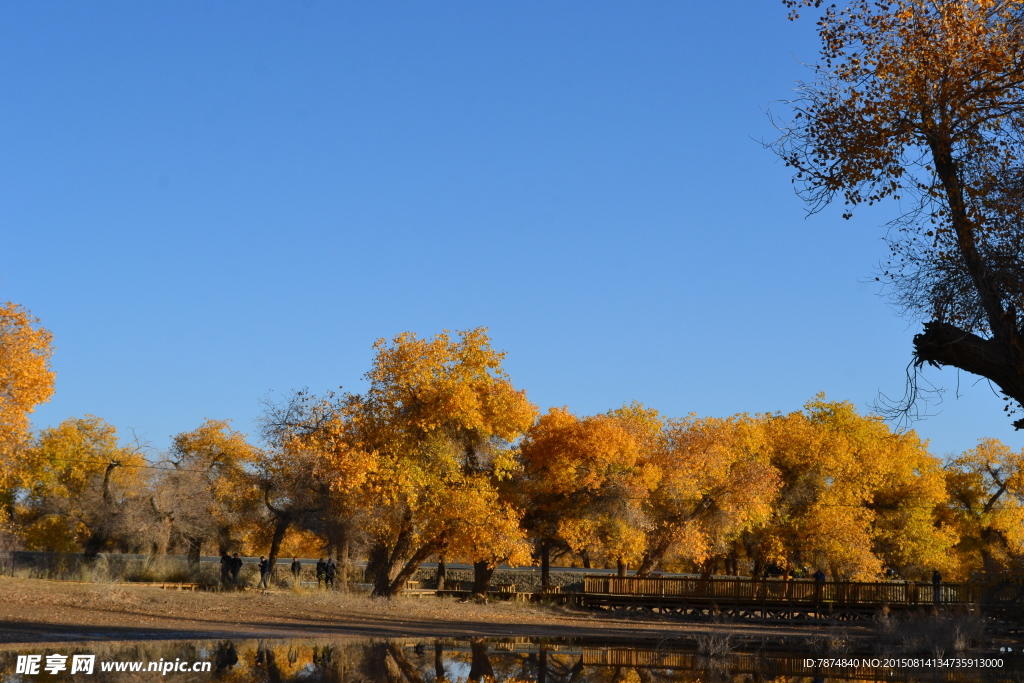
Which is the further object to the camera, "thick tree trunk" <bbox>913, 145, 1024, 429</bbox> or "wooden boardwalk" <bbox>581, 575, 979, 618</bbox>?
"wooden boardwalk" <bbox>581, 575, 979, 618</bbox>

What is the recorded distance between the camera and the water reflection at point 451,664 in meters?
13.4

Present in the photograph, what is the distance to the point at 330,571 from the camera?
37.2 metres

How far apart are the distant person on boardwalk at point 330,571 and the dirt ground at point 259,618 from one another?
12.0ft

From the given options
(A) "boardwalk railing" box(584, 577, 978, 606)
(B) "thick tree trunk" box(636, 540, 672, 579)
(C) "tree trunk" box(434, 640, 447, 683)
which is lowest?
(C) "tree trunk" box(434, 640, 447, 683)

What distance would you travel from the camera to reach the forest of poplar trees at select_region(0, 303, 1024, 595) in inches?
1232

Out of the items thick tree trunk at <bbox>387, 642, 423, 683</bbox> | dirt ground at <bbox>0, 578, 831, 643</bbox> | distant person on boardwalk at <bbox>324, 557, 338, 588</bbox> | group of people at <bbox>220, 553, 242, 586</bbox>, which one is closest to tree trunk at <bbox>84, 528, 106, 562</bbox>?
group of people at <bbox>220, 553, 242, 586</bbox>

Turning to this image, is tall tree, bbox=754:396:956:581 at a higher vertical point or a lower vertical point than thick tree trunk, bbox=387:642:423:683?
higher

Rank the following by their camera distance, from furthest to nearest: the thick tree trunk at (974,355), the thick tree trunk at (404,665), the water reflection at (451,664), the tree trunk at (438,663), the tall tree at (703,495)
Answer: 1. the tall tree at (703,495)
2. the tree trunk at (438,663)
3. the thick tree trunk at (404,665)
4. the water reflection at (451,664)
5. the thick tree trunk at (974,355)

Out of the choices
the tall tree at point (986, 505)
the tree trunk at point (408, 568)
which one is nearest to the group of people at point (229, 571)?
the tree trunk at point (408, 568)

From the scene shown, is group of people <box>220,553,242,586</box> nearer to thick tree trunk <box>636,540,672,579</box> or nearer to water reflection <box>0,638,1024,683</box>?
water reflection <box>0,638,1024,683</box>

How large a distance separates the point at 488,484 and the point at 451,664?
16.0 metres

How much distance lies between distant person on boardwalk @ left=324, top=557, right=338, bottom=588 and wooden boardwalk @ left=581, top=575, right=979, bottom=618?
10654 millimetres

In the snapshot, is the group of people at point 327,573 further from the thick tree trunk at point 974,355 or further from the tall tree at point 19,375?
the thick tree trunk at point 974,355

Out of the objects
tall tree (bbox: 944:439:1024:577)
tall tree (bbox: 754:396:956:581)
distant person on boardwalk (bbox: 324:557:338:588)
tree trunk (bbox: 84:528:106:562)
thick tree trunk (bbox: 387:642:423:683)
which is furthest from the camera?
tall tree (bbox: 944:439:1024:577)
